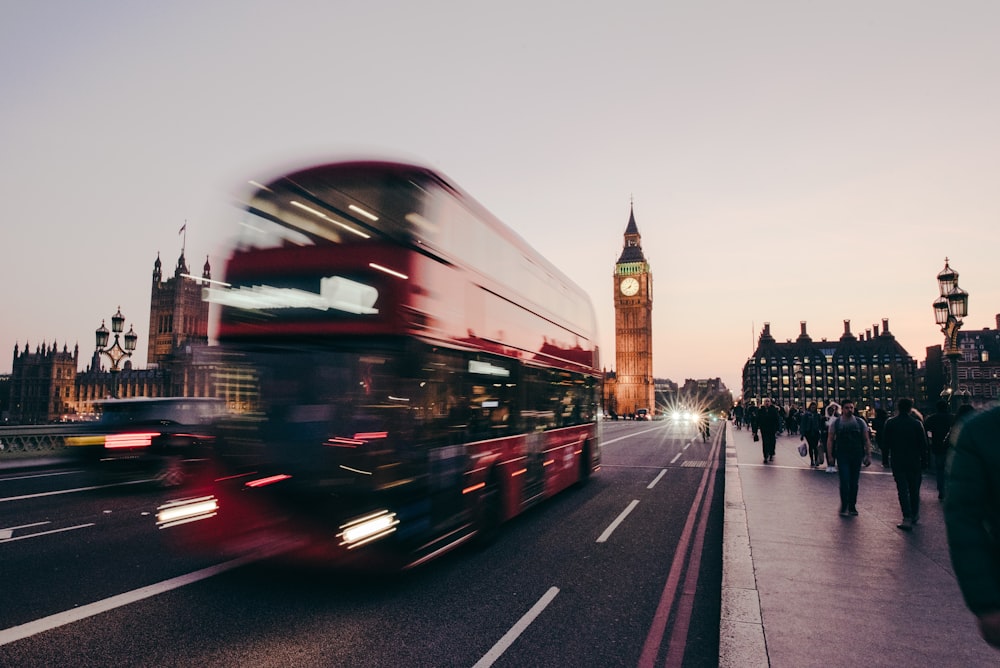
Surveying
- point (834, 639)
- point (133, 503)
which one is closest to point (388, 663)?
point (834, 639)

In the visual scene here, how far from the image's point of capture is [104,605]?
18.0 feet

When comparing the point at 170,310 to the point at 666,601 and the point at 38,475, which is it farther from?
the point at 666,601

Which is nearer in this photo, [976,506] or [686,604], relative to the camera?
[976,506]

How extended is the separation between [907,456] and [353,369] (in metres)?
8.21

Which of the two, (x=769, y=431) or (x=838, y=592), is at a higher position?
(x=769, y=431)

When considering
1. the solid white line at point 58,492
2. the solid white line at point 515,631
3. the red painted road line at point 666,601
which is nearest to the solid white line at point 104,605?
the solid white line at point 515,631

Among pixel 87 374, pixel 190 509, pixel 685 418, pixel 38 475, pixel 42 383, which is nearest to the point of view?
pixel 190 509

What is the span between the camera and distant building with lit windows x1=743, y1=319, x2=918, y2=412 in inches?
5738

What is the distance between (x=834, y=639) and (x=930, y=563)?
10.1 feet

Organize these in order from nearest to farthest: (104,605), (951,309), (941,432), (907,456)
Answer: (104,605)
(907,456)
(941,432)
(951,309)

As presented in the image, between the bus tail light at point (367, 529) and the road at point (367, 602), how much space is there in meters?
0.61

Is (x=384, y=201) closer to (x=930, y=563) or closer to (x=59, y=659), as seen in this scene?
(x=59, y=659)

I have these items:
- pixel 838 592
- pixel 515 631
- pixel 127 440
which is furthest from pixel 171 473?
pixel 838 592

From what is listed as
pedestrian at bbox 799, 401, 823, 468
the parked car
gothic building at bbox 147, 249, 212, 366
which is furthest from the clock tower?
the parked car
